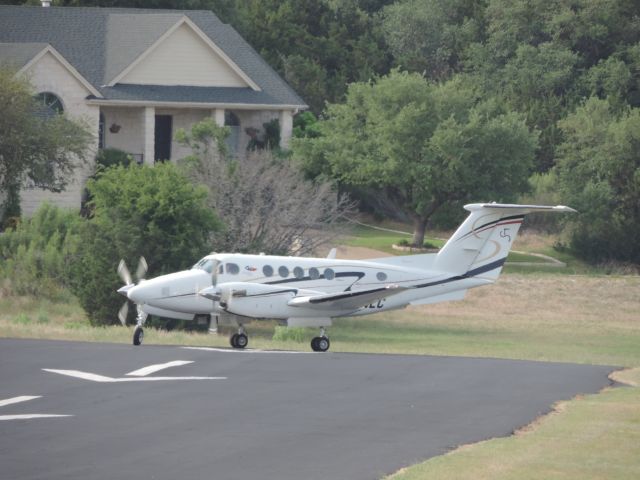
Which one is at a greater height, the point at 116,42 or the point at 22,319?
the point at 116,42

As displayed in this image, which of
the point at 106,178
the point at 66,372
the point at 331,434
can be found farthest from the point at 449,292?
the point at 331,434

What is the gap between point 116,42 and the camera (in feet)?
195

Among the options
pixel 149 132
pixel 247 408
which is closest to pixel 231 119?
pixel 149 132

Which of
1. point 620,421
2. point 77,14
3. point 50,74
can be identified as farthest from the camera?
point 77,14

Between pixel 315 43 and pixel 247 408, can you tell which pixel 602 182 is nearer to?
pixel 315 43

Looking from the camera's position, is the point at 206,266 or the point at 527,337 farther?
the point at 527,337

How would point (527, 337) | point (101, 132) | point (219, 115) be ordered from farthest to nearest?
point (219, 115), point (101, 132), point (527, 337)

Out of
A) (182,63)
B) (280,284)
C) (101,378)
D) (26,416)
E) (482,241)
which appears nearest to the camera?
(26,416)

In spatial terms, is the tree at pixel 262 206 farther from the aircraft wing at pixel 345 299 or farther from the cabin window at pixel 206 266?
the cabin window at pixel 206 266

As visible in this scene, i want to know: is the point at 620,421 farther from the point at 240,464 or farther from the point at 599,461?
the point at 240,464

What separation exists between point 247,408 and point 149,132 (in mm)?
40207

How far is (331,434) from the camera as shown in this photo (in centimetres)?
1722

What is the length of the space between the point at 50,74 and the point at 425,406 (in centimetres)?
3931

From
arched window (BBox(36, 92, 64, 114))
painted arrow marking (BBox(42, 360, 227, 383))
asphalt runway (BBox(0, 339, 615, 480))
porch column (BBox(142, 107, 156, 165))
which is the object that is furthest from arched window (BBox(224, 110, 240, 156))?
painted arrow marking (BBox(42, 360, 227, 383))
